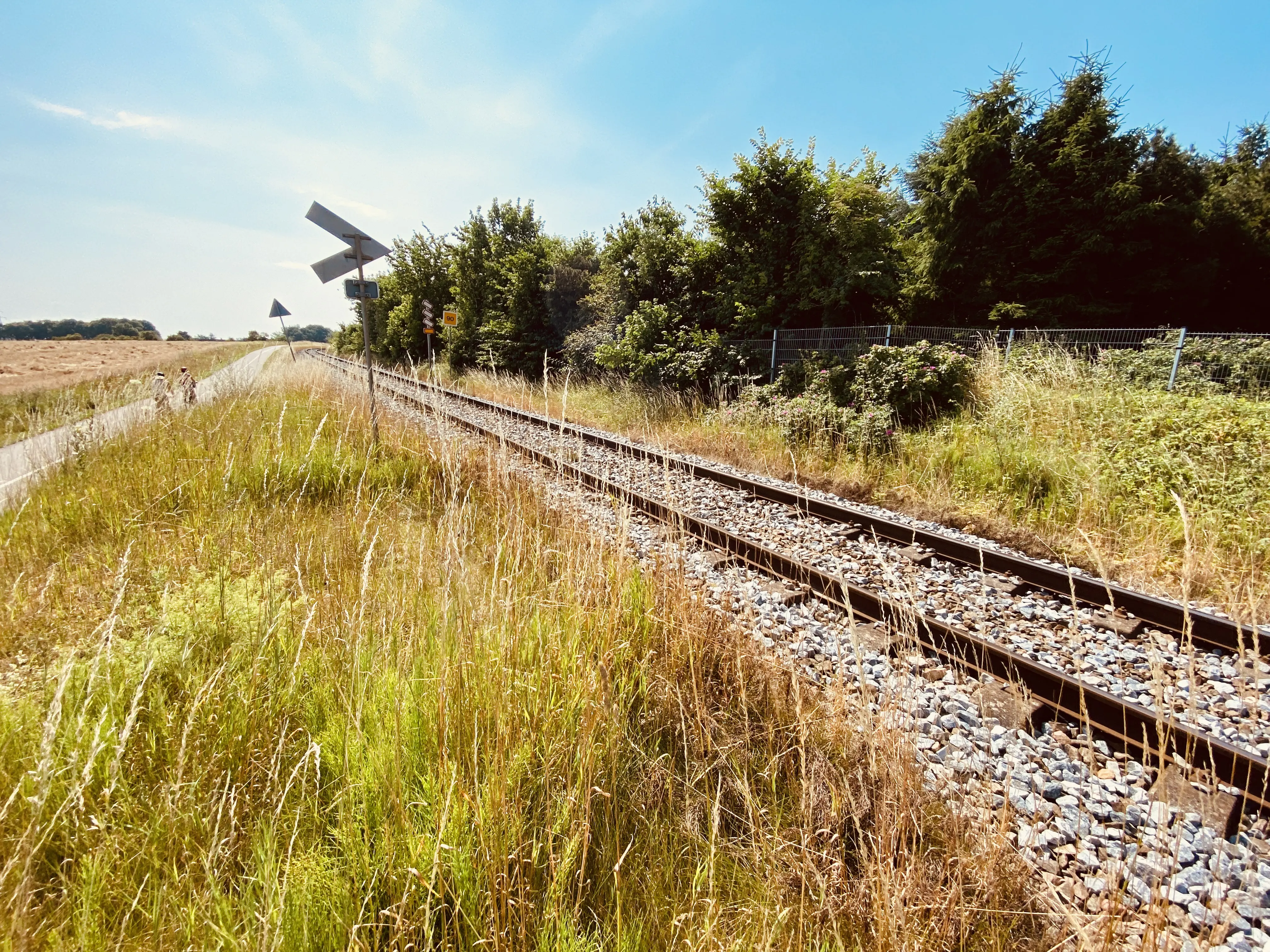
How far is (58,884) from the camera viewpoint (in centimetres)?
137

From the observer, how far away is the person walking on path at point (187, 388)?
8.68m

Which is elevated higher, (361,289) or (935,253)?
(935,253)

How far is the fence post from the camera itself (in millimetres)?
8211

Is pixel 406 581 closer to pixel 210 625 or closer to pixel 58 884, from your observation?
pixel 210 625

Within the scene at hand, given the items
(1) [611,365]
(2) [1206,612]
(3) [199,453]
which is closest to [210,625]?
(3) [199,453]

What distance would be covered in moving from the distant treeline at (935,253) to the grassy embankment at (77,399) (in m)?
6.17

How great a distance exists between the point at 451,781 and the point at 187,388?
11.7m

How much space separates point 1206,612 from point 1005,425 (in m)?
3.70

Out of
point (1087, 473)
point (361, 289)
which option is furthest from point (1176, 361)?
point (361, 289)

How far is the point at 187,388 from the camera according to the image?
9.56m

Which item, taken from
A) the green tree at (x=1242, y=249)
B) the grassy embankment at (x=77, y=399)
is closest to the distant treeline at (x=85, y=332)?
the grassy embankment at (x=77, y=399)

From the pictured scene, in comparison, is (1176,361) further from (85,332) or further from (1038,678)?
(85,332)

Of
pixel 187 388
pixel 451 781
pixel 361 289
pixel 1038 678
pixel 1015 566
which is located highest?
pixel 361 289

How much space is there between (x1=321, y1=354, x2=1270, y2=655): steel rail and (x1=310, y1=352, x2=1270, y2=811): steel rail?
42 centimetres
